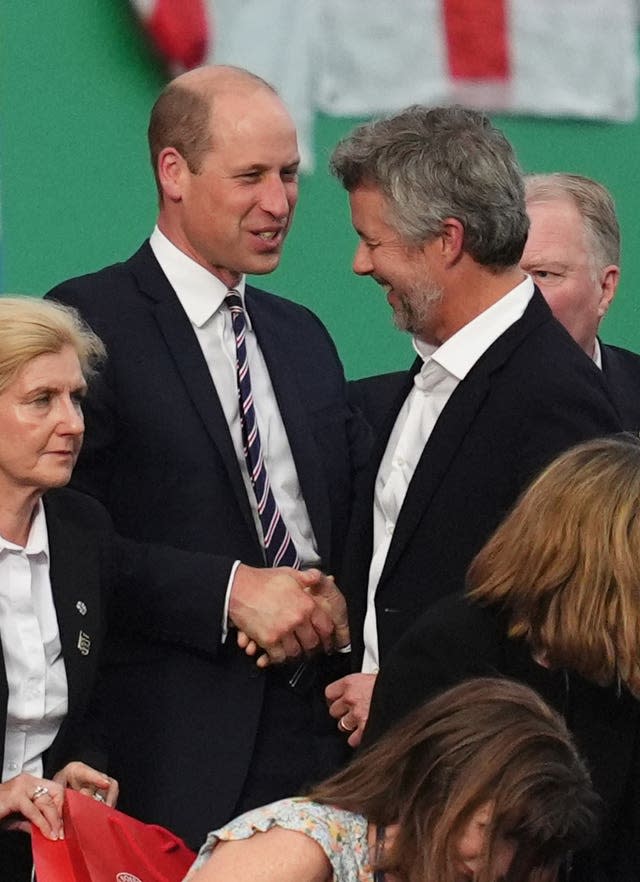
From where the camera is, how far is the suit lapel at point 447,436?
3.12 metres

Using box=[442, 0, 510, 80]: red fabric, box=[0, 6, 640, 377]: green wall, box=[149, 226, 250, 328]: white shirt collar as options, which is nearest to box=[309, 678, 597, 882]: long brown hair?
box=[149, 226, 250, 328]: white shirt collar

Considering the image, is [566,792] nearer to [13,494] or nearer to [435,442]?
[435,442]

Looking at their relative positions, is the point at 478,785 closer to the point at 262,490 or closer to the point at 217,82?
the point at 262,490

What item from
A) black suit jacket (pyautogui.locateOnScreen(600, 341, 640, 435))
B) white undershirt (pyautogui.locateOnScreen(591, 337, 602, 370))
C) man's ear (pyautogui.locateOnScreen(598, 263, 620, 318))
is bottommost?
black suit jacket (pyautogui.locateOnScreen(600, 341, 640, 435))

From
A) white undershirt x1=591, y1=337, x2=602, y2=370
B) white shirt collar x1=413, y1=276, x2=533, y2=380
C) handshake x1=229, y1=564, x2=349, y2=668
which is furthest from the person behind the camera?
white undershirt x1=591, y1=337, x2=602, y2=370

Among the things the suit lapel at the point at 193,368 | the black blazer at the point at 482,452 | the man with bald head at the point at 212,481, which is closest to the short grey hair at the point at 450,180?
the black blazer at the point at 482,452

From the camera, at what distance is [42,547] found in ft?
10.3

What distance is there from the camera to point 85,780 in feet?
10.0

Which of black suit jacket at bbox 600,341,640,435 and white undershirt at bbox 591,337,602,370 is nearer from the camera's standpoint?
black suit jacket at bbox 600,341,640,435

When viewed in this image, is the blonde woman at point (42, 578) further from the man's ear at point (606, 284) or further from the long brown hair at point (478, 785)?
the man's ear at point (606, 284)

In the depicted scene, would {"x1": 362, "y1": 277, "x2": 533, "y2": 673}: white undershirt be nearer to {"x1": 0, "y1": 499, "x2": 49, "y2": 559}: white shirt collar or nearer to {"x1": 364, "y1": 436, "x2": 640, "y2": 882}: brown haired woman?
{"x1": 364, "y1": 436, "x2": 640, "y2": 882}: brown haired woman

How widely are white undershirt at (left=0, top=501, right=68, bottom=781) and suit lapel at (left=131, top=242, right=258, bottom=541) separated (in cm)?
39

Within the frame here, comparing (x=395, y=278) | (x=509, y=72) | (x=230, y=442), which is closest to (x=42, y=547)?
(x=230, y=442)

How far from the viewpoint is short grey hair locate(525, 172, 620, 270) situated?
410 centimetres
